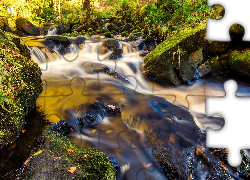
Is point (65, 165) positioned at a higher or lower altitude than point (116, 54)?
lower

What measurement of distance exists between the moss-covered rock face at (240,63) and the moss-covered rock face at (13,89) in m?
5.75

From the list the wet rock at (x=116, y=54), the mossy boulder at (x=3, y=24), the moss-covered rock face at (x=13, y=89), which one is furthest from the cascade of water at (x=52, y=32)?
the moss-covered rock face at (x=13, y=89)

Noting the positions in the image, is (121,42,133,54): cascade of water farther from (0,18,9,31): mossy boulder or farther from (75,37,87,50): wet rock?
(0,18,9,31): mossy boulder

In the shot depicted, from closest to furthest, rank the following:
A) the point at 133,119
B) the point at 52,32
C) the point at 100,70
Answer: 1. the point at 133,119
2. the point at 100,70
3. the point at 52,32

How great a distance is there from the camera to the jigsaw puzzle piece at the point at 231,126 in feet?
5.44

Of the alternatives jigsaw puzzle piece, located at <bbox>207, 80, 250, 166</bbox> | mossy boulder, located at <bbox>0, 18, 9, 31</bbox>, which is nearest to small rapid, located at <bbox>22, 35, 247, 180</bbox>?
jigsaw puzzle piece, located at <bbox>207, 80, 250, 166</bbox>

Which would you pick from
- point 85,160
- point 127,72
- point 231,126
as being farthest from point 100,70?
point 231,126

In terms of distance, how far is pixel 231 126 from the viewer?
174 cm

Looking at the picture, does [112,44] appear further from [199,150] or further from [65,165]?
[65,165]

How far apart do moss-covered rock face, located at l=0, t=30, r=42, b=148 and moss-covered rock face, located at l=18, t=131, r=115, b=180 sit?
1.94 ft

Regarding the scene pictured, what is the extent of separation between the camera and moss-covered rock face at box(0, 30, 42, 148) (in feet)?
7.80

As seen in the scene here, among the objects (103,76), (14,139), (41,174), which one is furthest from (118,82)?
(41,174)

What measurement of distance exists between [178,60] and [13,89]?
159 inches

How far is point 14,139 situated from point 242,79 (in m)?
5.96
